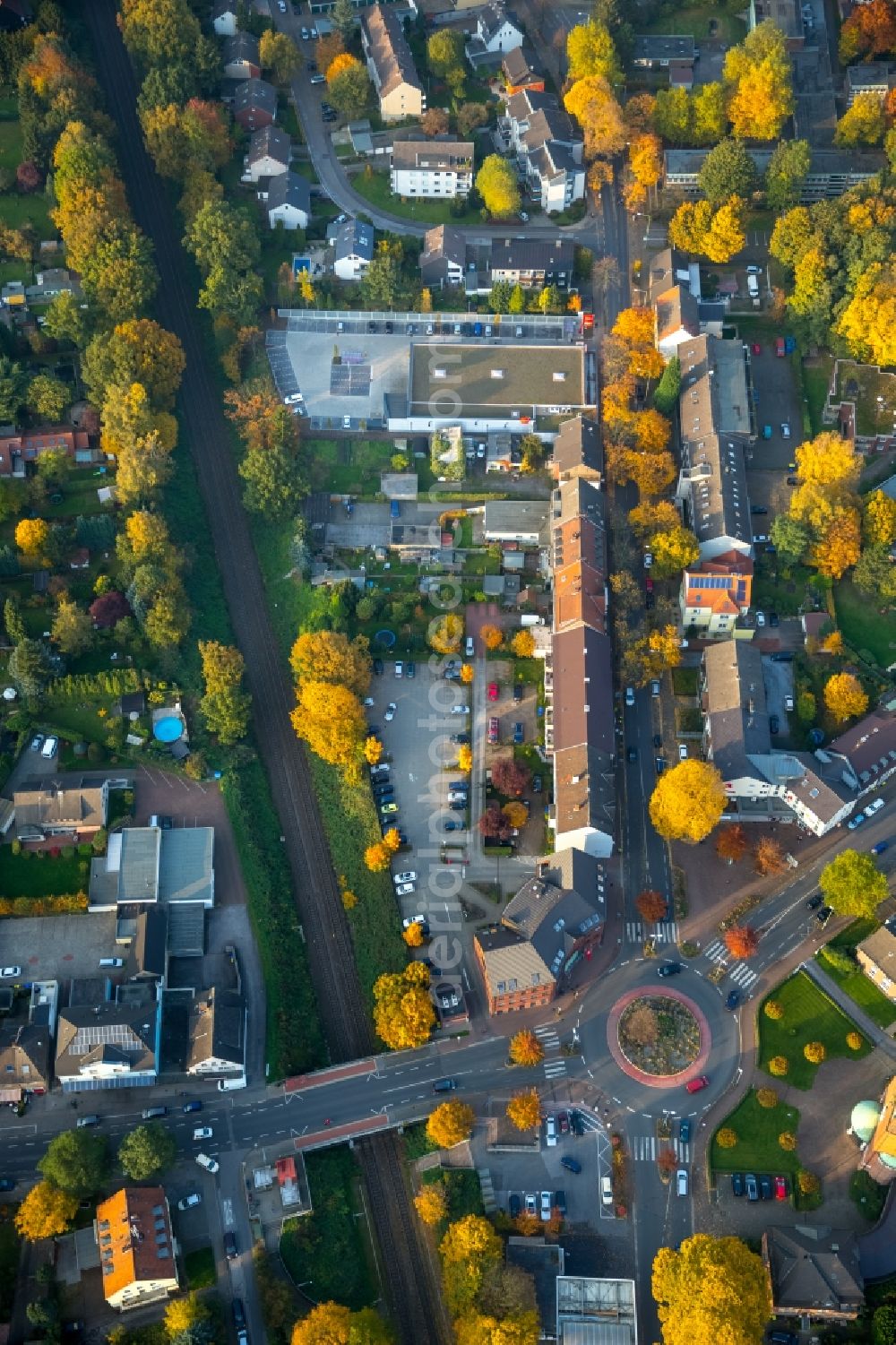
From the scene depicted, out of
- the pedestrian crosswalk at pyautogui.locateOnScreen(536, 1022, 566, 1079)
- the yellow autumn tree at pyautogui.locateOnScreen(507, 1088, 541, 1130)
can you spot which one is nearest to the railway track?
the yellow autumn tree at pyautogui.locateOnScreen(507, 1088, 541, 1130)

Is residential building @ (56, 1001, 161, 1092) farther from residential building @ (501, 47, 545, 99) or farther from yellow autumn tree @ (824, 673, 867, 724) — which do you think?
residential building @ (501, 47, 545, 99)

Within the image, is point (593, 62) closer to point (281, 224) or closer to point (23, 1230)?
point (281, 224)

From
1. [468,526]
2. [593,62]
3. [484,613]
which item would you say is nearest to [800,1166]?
[484,613]

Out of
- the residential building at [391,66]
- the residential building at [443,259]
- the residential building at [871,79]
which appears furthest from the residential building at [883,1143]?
the residential building at [391,66]

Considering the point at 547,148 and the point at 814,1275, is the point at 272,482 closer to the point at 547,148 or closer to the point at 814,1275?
the point at 547,148

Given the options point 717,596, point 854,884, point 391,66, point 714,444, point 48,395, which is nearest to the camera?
point 854,884

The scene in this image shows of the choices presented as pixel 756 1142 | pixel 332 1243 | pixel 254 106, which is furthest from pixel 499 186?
pixel 332 1243
